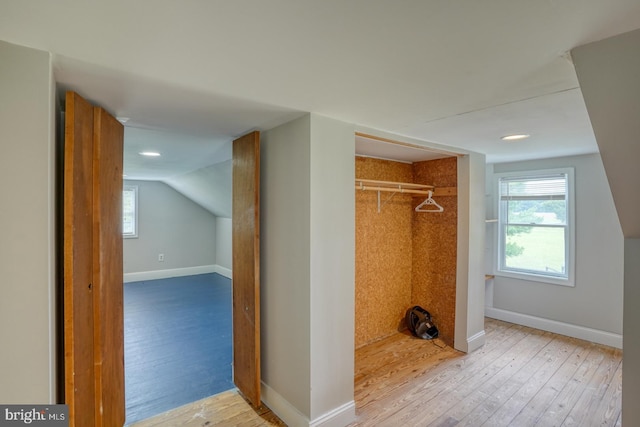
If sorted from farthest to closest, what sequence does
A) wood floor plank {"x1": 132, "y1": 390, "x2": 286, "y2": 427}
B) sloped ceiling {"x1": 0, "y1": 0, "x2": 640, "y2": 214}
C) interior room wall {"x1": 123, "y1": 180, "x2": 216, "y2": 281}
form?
interior room wall {"x1": 123, "y1": 180, "x2": 216, "y2": 281}, wood floor plank {"x1": 132, "y1": 390, "x2": 286, "y2": 427}, sloped ceiling {"x1": 0, "y1": 0, "x2": 640, "y2": 214}

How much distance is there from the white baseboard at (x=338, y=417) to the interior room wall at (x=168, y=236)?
572cm

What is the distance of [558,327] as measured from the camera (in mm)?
3498

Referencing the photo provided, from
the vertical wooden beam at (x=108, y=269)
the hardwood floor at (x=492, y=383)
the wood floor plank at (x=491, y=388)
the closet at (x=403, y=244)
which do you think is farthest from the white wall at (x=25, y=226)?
the closet at (x=403, y=244)

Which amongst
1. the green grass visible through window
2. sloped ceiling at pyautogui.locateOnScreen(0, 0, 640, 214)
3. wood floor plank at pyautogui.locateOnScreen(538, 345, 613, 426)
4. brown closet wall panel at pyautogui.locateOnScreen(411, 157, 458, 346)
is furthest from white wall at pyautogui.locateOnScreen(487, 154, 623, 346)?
sloped ceiling at pyautogui.locateOnScreen(0, 0, 640, 214)

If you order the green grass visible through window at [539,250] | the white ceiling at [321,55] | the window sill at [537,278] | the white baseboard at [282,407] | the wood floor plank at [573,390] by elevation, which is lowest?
the wood floor plank at [573,390]

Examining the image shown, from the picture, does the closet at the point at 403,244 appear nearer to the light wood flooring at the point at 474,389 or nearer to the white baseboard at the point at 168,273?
the light wood flooring at the point at 474,389

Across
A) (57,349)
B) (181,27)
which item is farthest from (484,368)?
(181,27)

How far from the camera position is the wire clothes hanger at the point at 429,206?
3.26 meters

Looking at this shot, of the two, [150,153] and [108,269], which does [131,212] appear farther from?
[108,269]

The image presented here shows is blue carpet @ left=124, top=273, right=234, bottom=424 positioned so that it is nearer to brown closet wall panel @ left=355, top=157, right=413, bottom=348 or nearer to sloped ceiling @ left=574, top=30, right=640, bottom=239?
brown closet wall panel @ left=355, top=157, right=413, bottom=348

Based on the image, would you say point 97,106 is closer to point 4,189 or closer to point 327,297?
point 4,189

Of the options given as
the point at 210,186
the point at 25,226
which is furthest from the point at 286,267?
the point at 210,186

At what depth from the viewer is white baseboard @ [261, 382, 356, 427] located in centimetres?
191

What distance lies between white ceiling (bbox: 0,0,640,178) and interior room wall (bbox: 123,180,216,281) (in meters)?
5.03
